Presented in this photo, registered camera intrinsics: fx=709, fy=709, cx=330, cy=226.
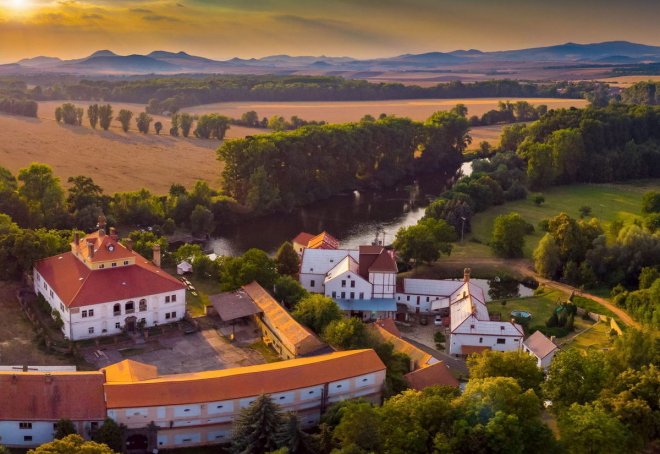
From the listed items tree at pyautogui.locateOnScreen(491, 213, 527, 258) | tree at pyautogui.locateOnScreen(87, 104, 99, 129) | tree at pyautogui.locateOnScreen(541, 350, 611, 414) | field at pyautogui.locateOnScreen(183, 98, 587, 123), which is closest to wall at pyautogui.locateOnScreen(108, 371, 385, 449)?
tree at pyautogui.locateOnScreen(541, 350, 611, 414)

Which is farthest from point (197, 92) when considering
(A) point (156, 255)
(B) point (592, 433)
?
(B) point (592, 433)

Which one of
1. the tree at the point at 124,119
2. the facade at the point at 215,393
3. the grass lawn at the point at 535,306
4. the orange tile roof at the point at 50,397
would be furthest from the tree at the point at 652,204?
the tree at the point at 124,119

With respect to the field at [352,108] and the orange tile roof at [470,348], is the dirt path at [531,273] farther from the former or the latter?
the field at [352,108]

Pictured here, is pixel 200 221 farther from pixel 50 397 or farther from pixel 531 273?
pixel 50 397

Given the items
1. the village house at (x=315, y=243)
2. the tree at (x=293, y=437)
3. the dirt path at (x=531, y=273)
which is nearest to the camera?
the tree at (x=293, y=437)

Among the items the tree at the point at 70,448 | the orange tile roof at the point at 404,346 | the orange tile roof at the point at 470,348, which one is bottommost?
the orange tile roof at the point at 470,348

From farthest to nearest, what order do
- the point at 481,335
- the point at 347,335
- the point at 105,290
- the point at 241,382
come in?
the point at 481,335
the point at 105,290
the point at 347,335
the point at 241,382

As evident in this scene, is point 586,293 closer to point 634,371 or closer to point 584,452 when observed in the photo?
point 634,371

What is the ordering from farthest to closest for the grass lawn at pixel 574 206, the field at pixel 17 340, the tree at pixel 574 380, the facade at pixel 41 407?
the grass lawn at pixel 574 206
the field at pixel 17 340
the tree at pixel 574 380
the facade at pixel 41 407

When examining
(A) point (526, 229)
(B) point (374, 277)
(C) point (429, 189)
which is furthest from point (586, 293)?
(C) point (429, 189)
